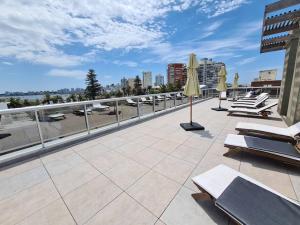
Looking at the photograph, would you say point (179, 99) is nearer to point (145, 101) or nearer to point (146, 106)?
point (146, 106)

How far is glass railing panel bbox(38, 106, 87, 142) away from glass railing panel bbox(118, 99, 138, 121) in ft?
4.96

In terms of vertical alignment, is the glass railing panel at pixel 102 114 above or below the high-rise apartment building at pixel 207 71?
below

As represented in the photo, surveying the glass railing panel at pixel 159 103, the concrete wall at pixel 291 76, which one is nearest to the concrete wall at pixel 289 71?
the concrete wall at pixel 291 76

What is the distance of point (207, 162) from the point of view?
2.80 m

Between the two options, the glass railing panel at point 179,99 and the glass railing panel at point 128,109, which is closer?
the glass railing panel at point 128,109

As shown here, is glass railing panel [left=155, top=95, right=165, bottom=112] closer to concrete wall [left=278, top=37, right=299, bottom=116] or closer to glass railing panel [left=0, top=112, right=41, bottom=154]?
glass railing panel [left=0, top=112, right=41, bottom=154]

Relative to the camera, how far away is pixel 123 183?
89.9 inches

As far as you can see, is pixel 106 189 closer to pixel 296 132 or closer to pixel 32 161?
pixel 32 161

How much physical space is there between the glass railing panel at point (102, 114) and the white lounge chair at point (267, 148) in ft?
12.9

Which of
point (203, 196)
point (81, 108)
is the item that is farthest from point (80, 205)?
point (81, 108)

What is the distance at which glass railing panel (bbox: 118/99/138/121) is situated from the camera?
5571 millimetres

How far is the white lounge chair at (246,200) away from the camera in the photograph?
131 cm

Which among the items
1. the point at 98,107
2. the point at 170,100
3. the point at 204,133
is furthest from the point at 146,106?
the point at 204,133

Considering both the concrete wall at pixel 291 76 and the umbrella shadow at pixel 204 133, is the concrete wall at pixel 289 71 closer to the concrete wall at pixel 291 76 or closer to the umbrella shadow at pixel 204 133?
the concrete wall at pixel 291 76
